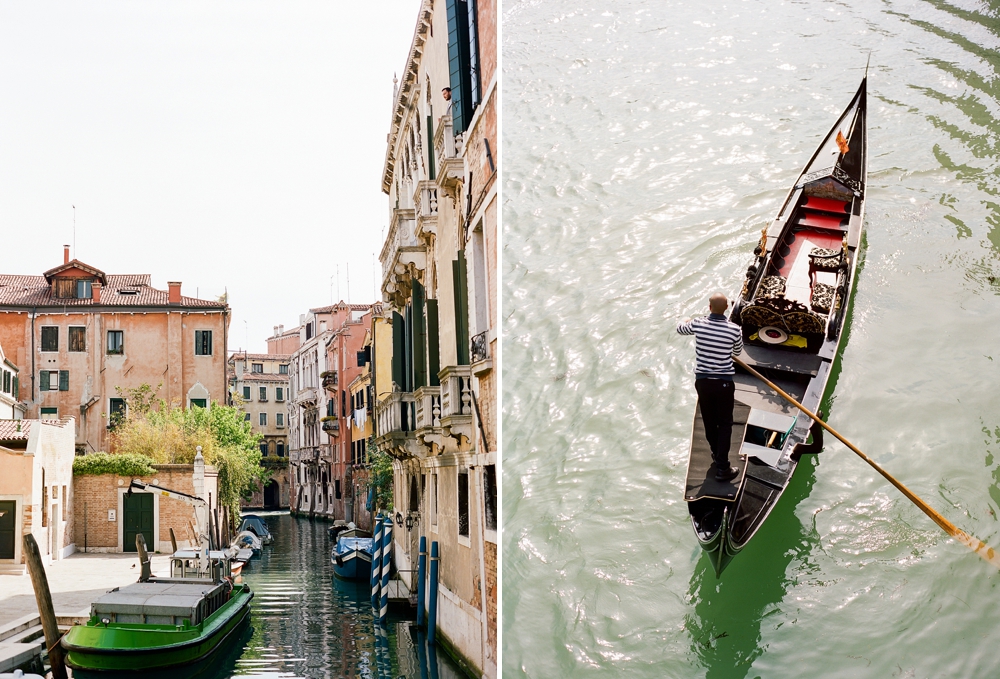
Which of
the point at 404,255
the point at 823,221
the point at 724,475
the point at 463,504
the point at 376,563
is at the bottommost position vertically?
the point at 376,563

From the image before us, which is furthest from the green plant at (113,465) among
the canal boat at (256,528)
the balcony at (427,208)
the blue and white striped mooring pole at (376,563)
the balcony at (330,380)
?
the balcony at (330,380)

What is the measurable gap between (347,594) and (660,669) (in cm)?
526

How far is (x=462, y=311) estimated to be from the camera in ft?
13.0

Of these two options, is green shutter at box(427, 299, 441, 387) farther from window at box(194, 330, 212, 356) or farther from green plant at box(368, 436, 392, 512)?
window at box(194, 330, 212, 356)

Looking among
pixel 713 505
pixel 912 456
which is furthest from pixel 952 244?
pixel 713 505

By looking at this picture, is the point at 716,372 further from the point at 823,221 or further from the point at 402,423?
the point at 402,423

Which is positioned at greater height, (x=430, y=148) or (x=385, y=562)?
(x=430, y=148)

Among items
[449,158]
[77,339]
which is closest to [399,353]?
[449,158]

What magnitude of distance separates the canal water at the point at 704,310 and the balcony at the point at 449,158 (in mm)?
352

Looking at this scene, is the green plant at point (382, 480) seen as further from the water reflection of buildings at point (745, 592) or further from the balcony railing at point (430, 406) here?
the water reflection of buildings at point (745, 592)

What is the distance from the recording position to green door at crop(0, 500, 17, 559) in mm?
6633

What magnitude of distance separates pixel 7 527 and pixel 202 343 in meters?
3.29

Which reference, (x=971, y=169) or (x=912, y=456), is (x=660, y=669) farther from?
(x=971, y=169)

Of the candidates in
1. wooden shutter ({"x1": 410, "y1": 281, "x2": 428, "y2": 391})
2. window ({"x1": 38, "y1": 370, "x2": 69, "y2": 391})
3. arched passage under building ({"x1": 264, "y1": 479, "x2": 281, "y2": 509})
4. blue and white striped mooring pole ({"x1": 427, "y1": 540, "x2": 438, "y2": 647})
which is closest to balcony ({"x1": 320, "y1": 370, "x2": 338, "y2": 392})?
arched passage under building ({"x1": 264, "y1": 479, "x2": 281, "y2": 509})
